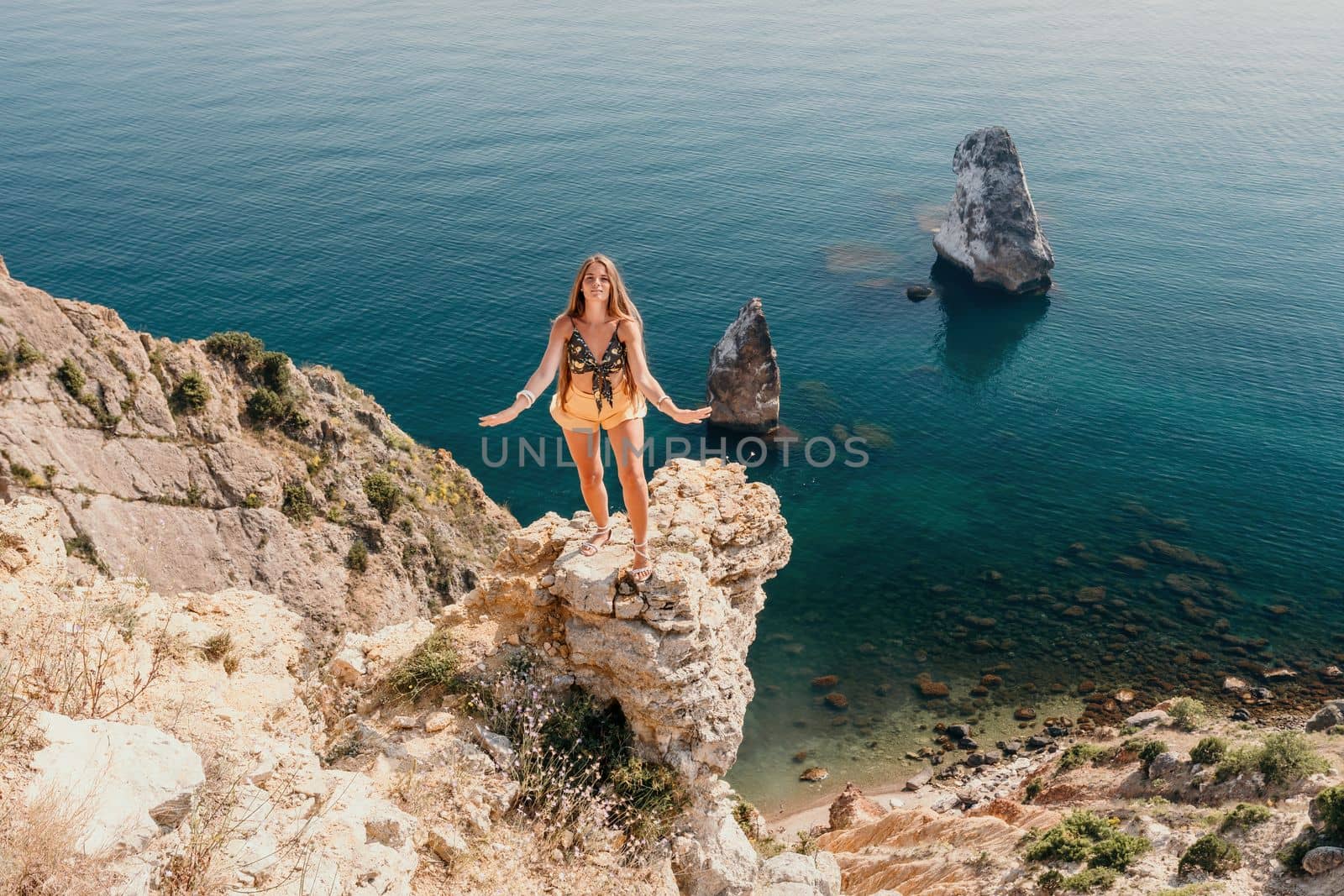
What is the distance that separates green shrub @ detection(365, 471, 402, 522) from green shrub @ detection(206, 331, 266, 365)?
20.0ft

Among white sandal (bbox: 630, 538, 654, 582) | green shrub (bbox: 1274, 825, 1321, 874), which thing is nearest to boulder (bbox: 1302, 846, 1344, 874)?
green shrub (bbox: 1274, 825, 1321, 874)

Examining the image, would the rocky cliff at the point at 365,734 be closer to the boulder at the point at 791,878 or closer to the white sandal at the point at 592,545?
the boulder at the point at 791,878

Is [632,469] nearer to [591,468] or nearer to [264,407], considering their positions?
[591,468]

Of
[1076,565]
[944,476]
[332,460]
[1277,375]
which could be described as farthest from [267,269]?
[1277,375]

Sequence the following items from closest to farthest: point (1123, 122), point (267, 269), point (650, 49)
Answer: point (267, 269) < point (1123, 122) < point (650, 49)

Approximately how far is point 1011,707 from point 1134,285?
55511mm

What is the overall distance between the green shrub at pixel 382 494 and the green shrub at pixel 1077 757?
86.7ft

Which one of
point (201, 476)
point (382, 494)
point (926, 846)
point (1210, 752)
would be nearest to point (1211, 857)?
point (1210, 752)

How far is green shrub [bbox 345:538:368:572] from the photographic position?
3353 cm

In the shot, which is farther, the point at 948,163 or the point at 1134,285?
the point at 948,163

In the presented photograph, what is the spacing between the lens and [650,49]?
149125 millimetres

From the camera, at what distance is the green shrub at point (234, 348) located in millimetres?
34375

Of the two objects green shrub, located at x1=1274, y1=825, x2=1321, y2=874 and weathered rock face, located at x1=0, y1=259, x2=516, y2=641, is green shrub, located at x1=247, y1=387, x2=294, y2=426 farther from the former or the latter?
green shrub, located at x1=1274, y1=825, x2=1321, y2=874

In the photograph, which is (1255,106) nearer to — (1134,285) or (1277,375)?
(1134,285)
